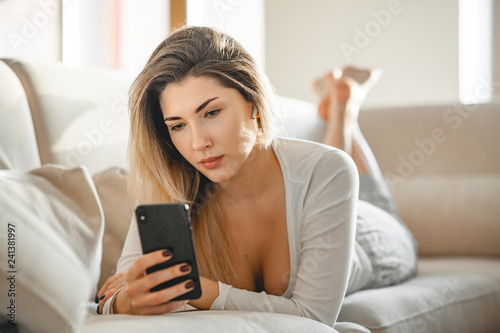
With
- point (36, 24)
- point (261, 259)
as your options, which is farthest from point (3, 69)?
point (36, 24)

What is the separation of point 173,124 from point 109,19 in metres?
1.88

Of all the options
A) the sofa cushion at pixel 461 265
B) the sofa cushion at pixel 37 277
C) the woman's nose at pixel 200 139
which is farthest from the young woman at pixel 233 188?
the sofa cushion at pixel 461 265

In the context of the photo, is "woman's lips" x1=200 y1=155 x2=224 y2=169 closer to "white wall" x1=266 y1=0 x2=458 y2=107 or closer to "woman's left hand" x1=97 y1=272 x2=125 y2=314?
"woman's left hand" x1=97 y1=272 x2=125 y2=314

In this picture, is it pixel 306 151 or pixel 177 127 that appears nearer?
pixel 177 127

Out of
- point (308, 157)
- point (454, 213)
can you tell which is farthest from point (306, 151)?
point (454, 213)

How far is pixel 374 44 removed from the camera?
140 inches

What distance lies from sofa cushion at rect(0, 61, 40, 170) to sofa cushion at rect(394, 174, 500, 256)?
1.39 meters

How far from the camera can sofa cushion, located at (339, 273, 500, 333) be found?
51.8 inches

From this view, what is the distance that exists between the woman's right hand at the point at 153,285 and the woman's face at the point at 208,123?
23cm

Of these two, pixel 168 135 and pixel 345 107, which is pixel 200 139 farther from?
pixel 345 107

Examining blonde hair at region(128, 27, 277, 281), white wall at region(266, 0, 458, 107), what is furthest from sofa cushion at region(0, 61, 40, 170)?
white wall at region(266, 0, 458, 107)

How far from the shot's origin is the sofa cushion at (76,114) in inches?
56.5

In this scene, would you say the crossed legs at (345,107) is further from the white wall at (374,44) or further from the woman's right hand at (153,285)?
the woman's right hand at (153,285)

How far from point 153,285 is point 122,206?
1.69ft
